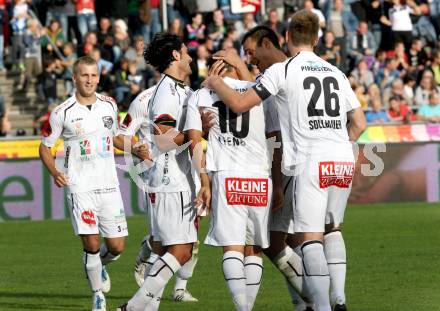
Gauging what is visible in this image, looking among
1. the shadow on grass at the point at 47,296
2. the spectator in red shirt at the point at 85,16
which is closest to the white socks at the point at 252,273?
the shadow on grass at the point at 47,296

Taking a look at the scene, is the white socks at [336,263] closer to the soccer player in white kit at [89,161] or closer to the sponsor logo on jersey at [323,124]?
the sponsor logo on jersey at [323,124]

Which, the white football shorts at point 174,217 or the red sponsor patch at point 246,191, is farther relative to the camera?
the white football shorts at point 174,217

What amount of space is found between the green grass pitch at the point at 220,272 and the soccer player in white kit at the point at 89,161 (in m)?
0.77

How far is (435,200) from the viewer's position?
24844 millimetres

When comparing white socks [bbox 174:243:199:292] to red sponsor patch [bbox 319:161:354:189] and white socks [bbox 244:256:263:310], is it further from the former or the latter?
red sponsor patch [bbox 319:161:354:189]

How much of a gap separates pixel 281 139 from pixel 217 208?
0.81 metres

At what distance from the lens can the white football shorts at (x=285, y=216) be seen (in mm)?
10805


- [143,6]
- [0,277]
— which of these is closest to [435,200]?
[143,6]

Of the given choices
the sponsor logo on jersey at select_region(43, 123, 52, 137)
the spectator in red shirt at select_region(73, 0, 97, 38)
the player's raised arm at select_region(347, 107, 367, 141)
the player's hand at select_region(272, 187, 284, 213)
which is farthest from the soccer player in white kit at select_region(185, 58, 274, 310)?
the spectator in red shirt at select_region(73, 0, 97, 38)

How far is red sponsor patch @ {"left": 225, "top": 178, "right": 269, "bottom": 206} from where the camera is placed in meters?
10.4

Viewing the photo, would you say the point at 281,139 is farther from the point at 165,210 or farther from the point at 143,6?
the point at 143,6

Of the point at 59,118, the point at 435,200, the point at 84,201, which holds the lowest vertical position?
the point at 435,200

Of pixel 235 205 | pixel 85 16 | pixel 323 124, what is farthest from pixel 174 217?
pixel 85 16

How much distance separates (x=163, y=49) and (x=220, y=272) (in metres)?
4.54
